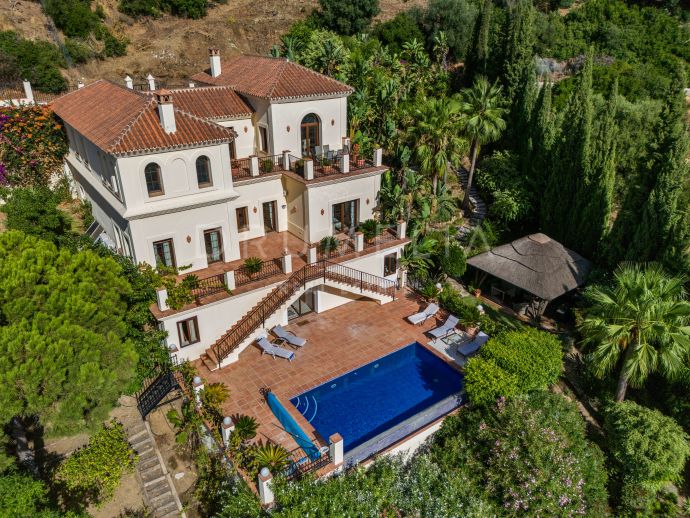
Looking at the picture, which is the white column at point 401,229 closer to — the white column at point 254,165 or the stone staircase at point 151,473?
the white column at point 254,165

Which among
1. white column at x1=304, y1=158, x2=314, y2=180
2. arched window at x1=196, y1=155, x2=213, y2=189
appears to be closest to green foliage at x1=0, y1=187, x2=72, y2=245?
arched window at x1=196, y1=155, x2=213, y2=189

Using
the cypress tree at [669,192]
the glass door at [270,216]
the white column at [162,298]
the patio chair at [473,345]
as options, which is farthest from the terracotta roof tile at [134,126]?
the cypress tree at [669,192]

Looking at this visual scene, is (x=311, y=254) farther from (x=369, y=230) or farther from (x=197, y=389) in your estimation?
(x=197, y=389)

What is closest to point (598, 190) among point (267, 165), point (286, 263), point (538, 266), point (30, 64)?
point (538, 266)

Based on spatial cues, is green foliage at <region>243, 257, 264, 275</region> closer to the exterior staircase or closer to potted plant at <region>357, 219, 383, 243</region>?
the exterior staircase

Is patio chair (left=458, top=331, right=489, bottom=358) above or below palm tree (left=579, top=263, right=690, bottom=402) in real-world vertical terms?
below
